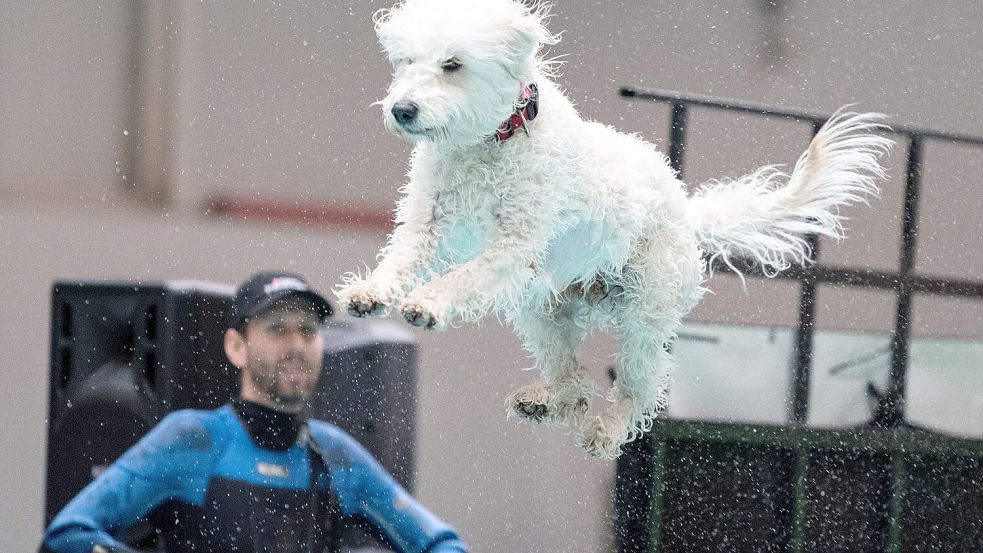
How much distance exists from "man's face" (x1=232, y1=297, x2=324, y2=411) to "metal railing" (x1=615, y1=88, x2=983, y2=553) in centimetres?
62

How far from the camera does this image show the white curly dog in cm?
99

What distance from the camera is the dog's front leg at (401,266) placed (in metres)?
0.95

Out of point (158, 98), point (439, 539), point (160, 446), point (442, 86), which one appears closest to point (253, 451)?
point (160, 446)

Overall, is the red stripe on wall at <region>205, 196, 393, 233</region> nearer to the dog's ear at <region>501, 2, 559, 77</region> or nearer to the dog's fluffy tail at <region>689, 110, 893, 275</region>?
the dog's fluffy tail at <region>689, 110, 893, 275</region>

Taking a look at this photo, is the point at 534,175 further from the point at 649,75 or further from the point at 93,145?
the point at 93,145

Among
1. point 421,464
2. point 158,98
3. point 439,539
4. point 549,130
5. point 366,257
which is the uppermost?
point 158,98

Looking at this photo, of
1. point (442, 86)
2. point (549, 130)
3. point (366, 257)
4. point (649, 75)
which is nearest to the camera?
point (442, 86)

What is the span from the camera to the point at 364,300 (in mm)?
940

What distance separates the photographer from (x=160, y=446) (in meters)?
2.01

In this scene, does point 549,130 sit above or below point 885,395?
above

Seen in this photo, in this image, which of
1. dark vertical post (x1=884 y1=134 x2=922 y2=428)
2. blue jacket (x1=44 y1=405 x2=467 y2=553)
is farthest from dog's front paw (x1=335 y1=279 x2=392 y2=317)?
dark vertical post (x1=884 y1=134 x2=922 y2=428)

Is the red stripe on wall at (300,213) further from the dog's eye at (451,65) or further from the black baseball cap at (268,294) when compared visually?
the dog's eye at (451,65)

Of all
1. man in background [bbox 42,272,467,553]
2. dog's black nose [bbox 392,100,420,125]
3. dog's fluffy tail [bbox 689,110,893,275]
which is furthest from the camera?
man in background [bbox 42,272,467,553]

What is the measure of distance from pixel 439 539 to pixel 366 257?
0.57m
